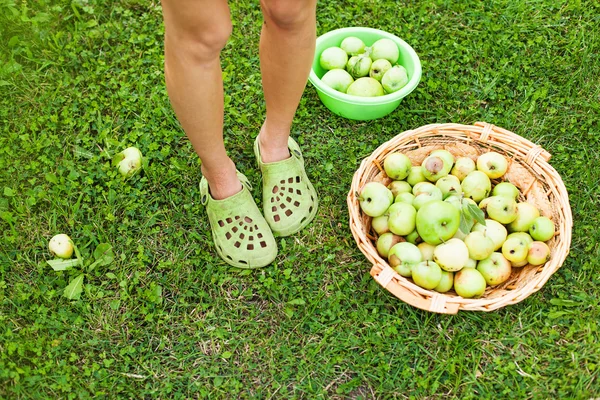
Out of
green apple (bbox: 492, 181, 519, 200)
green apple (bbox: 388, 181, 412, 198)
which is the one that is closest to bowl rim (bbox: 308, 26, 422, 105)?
green apple (bbox: 388, 181, 412, 198)

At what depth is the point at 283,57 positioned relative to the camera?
7.48 feet

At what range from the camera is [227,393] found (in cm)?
240

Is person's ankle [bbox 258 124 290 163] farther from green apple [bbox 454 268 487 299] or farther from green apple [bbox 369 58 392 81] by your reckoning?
green apple [bbox 454 268 487 299]

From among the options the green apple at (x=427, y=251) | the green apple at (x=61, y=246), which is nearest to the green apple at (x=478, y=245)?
the green apple at (x=427, y=251)

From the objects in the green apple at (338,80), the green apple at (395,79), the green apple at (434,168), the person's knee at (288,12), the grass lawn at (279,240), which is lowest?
the grass lawn at (279,240)

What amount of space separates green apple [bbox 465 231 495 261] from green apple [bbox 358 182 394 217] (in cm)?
41

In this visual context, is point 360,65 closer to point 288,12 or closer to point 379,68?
point 379,68

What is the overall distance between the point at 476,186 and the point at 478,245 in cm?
35

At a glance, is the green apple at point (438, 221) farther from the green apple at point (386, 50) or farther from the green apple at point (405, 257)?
the green apple at point (386, 50)

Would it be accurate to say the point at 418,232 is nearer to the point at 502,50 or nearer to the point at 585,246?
the point at 585,246

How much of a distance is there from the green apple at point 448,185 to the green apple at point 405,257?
0.36 m

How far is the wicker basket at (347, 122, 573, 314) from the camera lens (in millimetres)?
2338

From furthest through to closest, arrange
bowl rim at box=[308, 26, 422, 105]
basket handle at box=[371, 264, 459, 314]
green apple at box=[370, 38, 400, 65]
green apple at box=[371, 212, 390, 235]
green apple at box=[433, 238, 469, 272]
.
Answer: green apple at box=[370, 38, 400, 65], bowl rim at box=[308, 26, 422, 105], green apple at box=[371, 212, 390, 235], green apple at box=[433, 238, 469, 272], basket handle at box=[371, 264, 459, 314]

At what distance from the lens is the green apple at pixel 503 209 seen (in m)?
2.58
